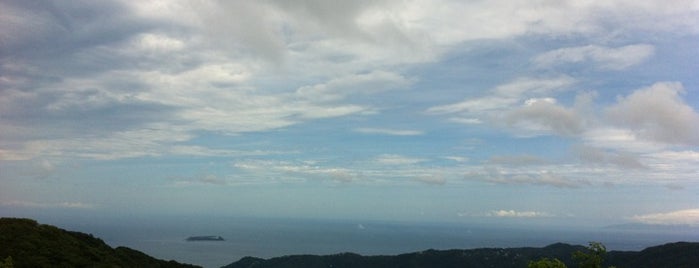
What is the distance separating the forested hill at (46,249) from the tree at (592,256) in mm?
51512

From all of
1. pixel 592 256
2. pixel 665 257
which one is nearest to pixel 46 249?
pixel 592 256

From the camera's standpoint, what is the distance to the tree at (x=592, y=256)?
25062 millimetres

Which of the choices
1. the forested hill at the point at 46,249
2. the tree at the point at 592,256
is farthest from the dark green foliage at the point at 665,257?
the forested hill at the point at 46,249

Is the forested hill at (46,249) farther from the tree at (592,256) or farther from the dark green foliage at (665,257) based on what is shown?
the dark green foliage at (665,257)

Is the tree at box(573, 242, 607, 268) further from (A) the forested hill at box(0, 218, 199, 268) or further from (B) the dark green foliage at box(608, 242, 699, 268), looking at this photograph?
(B) the dark green foliage at box(608, 242, 699, 268)

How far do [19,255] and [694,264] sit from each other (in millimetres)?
156163

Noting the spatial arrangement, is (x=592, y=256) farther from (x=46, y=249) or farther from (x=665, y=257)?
(x=665, y=257)

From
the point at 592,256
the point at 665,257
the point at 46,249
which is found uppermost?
the point at 592,256

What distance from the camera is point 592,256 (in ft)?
82.8

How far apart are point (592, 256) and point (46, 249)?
58.9m

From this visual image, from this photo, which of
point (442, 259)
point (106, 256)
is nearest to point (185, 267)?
point (106, 256)

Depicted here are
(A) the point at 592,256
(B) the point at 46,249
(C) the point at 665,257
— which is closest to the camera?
(A) the point at 592,256

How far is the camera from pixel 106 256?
214ft

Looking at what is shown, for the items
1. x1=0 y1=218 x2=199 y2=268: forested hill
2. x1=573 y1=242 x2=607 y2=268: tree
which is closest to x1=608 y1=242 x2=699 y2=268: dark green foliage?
x1=573 y1=242 x2=607 y2=268: tree
